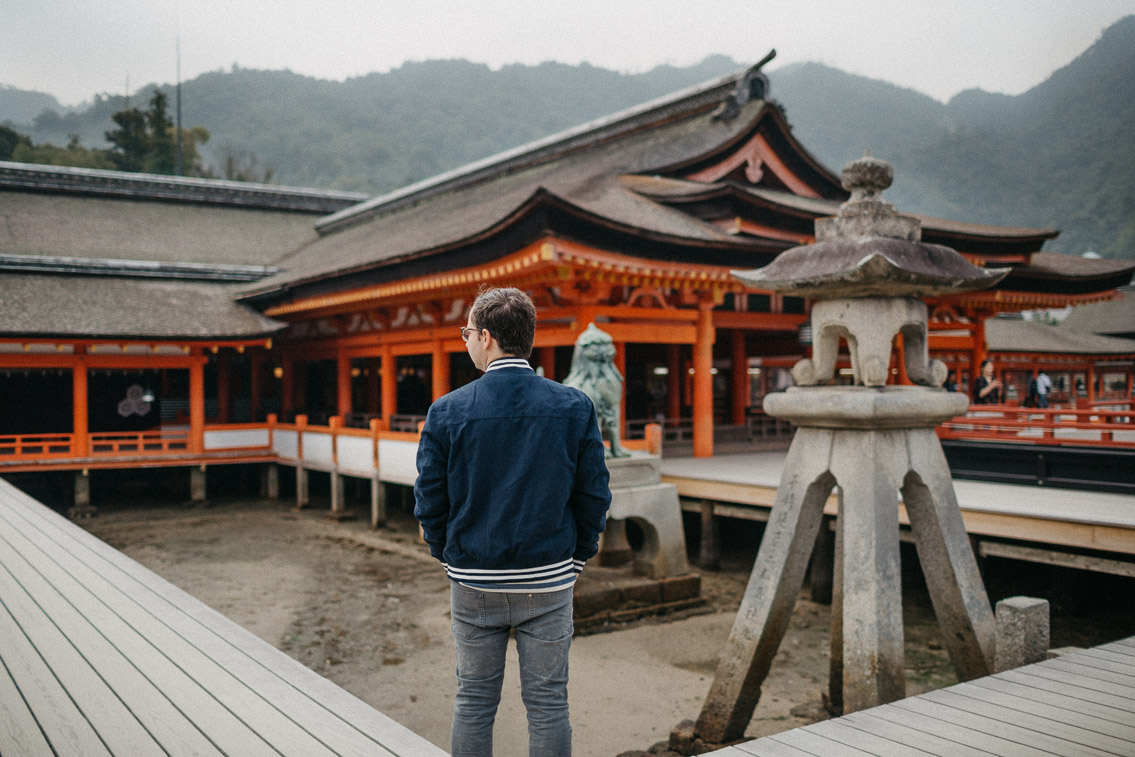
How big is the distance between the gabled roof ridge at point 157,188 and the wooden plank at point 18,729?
75.8 feet

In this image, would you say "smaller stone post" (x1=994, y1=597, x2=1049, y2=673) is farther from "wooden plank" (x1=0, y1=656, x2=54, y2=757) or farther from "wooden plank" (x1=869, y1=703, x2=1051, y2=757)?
"wooden plank" (x1=0, y1=656, x2=54, y2=757)

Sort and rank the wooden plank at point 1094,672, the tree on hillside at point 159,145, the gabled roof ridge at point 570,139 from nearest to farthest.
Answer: the wooden plank at point 1094,672 → the gabled roof ridge at point 570,139 → the tree on hillside at point 159,145

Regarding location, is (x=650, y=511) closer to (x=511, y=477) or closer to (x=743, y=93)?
(x=511, y=477)

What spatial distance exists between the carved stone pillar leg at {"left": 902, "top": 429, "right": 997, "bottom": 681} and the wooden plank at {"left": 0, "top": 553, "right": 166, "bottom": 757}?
4726 mm

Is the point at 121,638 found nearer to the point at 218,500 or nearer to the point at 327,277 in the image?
the point at 327,277

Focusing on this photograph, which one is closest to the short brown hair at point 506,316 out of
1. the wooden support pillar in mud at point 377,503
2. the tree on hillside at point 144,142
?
the wooden support pillar in mud at point 377,503

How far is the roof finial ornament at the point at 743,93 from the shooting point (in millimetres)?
15570

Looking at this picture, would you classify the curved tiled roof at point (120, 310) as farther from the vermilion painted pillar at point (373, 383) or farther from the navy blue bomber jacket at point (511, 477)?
the navy blue bomber jacket at point (511, 477)

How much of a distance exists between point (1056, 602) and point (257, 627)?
9.16 meters

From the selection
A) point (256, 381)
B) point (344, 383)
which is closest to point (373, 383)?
point (344, 383)

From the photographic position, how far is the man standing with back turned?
2594 mm

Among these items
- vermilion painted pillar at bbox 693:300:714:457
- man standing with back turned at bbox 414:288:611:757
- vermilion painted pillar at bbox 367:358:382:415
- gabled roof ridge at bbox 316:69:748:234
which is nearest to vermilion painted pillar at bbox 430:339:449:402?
vermilion painted pillar at bbox 693:300:714:457

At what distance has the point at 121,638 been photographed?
414 centimetres

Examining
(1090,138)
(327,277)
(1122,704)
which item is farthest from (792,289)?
(1090,138)
